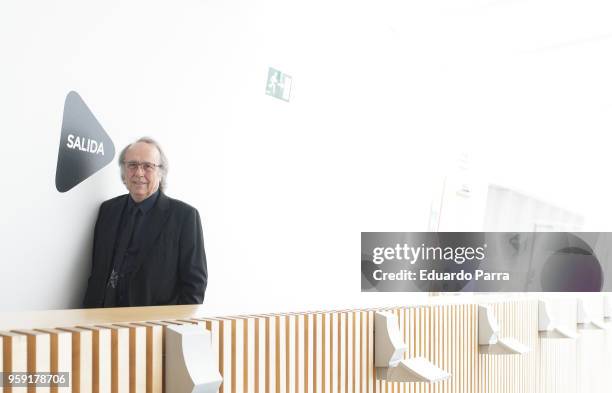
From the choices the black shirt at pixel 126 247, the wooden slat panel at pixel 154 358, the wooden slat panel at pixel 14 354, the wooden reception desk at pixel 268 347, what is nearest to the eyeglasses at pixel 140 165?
the black shirt at pixel 126 247

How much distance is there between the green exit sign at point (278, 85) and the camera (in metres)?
5.25

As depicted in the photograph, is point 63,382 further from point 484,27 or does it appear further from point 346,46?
point 484,27

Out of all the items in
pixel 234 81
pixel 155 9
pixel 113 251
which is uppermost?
pixel 155 9

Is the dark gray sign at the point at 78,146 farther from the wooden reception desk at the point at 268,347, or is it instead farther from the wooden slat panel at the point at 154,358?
the wooden slat panel at the point at 154,358

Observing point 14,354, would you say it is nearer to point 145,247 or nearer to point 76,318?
point 76,318

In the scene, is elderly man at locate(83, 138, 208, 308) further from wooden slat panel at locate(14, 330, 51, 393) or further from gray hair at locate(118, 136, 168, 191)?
wooden slat panel at locate(14, 330, 51, 393)

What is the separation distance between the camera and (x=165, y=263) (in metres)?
3.52

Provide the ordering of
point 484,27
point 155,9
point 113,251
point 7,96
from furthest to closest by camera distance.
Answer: point 484,27 → point 155,9 → point 113,251 → point 7,96

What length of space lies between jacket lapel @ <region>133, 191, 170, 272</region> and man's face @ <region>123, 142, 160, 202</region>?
0.09 metres

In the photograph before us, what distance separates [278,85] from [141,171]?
6.17 feet

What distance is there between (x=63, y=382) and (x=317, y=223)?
4.51 metres

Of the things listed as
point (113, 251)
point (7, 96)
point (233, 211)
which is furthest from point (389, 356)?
point (233, 211)

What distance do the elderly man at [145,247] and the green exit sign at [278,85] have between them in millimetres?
1638

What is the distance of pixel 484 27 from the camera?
6.96 m
